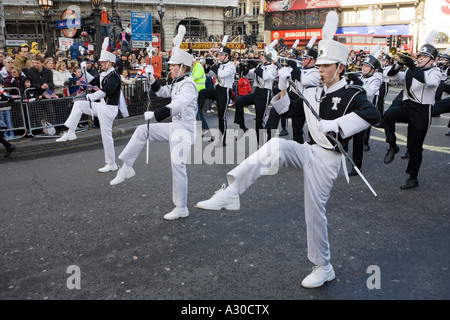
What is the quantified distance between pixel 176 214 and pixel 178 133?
1083 mm

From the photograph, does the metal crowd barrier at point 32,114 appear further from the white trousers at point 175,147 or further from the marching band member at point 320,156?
the marching band member at point 320,156

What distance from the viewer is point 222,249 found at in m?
4.48

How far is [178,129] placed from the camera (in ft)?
18.3

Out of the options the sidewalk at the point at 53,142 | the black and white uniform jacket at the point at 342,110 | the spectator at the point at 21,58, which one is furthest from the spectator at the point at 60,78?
the black and white uniform jacket at the point at 342,110

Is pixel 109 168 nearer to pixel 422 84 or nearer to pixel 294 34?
pixel 422 84

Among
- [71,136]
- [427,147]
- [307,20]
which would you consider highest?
[307,20]

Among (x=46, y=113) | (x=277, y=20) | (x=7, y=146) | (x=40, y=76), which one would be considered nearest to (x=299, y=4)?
(x=277, y=20)

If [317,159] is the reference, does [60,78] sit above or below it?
above

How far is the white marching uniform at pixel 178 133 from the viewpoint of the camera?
534 centimetres

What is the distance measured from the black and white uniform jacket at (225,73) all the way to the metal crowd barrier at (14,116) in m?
4.87
